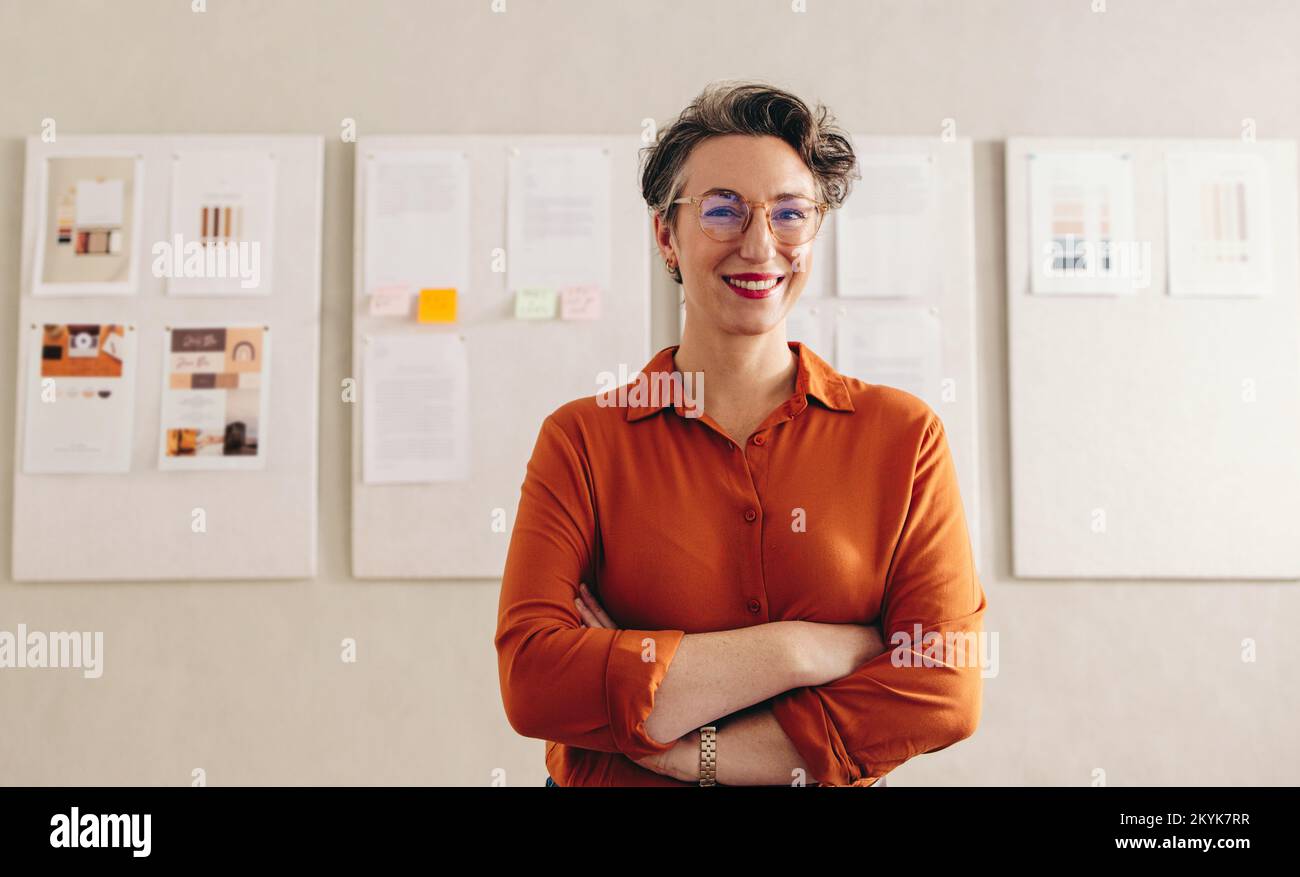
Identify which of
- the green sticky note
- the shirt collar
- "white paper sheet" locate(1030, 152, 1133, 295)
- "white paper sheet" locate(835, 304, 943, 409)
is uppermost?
"white paper sheet" locate(1030, 152, 1133, 295)

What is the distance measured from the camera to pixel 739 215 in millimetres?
1229

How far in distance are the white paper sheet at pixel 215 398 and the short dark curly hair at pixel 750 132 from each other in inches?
58.3

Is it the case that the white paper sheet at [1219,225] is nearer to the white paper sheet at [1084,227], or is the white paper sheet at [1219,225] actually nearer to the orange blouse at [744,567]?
the white paper sheet at [1084,227]

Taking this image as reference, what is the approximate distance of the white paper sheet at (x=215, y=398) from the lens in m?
2.38

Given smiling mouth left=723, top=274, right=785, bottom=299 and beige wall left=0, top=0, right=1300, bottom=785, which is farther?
beige wall left=0, top=0, right=1300, bottom=785

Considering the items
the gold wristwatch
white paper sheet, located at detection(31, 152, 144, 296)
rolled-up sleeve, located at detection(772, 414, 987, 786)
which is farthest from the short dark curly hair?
white paper sheet, located at detection(31, 152, 144, 296)

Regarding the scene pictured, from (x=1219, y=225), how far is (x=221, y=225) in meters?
2.60

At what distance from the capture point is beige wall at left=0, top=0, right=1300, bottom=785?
2.35 metres

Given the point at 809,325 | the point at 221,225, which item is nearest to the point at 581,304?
the point at 809,325

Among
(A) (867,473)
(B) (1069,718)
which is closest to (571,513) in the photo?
(A) (867,473)

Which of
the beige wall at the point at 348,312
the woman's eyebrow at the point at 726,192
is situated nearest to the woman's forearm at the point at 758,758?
the woman's eyebrow at the point at 726,192

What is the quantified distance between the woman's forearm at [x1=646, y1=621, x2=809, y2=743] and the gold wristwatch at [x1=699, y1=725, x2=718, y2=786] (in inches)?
0.7

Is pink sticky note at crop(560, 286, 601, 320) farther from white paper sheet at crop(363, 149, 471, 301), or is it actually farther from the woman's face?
the woman's face
